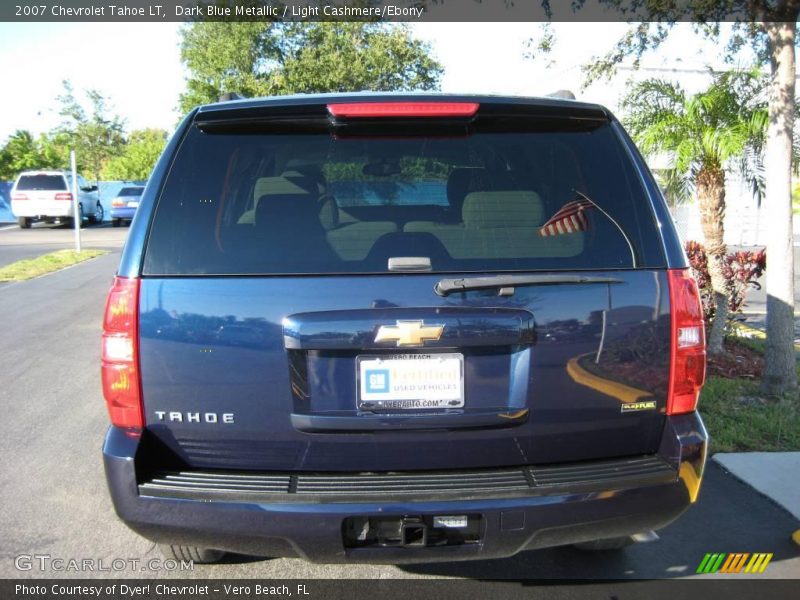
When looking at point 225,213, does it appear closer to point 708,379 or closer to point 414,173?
point 414,173

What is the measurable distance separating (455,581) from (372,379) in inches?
50.5

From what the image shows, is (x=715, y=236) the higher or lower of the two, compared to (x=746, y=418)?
higher

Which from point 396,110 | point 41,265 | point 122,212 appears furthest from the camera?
point 122,212

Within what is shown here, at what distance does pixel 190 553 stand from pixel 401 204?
5.71 ft

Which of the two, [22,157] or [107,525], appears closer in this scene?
[107,525]

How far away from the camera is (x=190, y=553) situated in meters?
3.16

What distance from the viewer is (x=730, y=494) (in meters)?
4.13

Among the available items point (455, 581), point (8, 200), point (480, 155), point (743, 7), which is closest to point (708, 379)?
point (743, 7)

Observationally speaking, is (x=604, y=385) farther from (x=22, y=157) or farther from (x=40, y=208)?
(x=22, y=157)

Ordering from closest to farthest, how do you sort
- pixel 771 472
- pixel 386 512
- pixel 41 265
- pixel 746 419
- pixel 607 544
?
pixel 386 512, pixel 607 544, pixel 771 472, pixel 746 419, pixel 41 265

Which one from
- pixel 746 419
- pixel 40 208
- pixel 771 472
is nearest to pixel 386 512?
pixel 771 472

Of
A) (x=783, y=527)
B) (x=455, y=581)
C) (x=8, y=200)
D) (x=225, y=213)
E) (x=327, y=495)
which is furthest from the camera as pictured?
(x=8, y=200)

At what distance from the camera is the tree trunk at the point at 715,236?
7.20 metres

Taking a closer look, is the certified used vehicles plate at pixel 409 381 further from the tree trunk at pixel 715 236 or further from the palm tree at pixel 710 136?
the tree trunk at pixel 715 236
